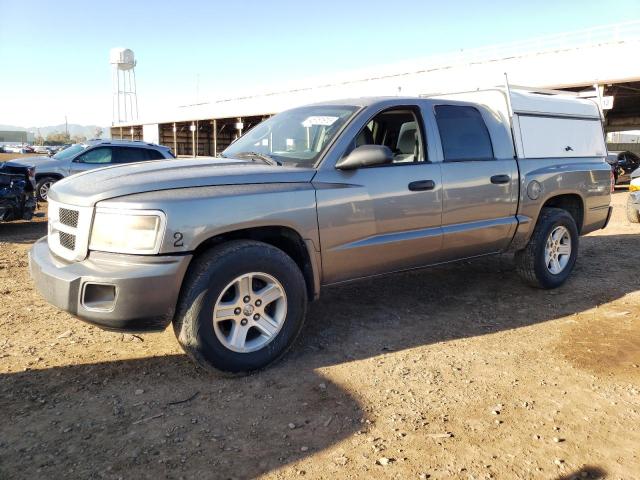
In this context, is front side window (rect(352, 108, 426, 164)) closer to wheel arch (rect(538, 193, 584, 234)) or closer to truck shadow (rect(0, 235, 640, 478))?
truck shadow (rect(0, 235, 640, 478))

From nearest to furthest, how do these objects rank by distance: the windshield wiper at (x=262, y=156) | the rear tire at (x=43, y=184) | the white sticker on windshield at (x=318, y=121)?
the windshield wiper at (x=262, y=156) < the white sticker on windshield at (x=318, y=121) < the rear tire at (x=43, y=184)

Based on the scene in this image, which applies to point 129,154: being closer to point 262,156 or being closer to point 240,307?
point 262,156

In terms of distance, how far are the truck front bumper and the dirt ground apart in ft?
1.63

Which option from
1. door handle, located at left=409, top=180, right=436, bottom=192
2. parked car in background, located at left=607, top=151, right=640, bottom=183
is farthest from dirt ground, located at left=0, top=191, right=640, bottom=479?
parked car in background, located at left=607, top=151, right=640, bottom=183

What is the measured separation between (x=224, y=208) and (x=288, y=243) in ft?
2.29

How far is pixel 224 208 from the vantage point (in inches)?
130

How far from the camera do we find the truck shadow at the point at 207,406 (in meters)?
2.58

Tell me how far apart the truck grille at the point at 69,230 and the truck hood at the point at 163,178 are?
0.06 m

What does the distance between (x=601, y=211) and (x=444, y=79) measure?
23.5 metres

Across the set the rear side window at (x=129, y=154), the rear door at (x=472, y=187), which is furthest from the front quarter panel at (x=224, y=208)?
the rear side window at (x=129, y=154)

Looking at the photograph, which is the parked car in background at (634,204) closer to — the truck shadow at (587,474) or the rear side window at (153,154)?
the truck shadow at (587,474)

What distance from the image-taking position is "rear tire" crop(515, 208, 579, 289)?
5395 millimetres

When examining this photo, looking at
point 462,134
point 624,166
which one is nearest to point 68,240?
point 462,134

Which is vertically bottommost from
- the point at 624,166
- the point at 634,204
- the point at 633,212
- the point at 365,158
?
the point at 633,212
